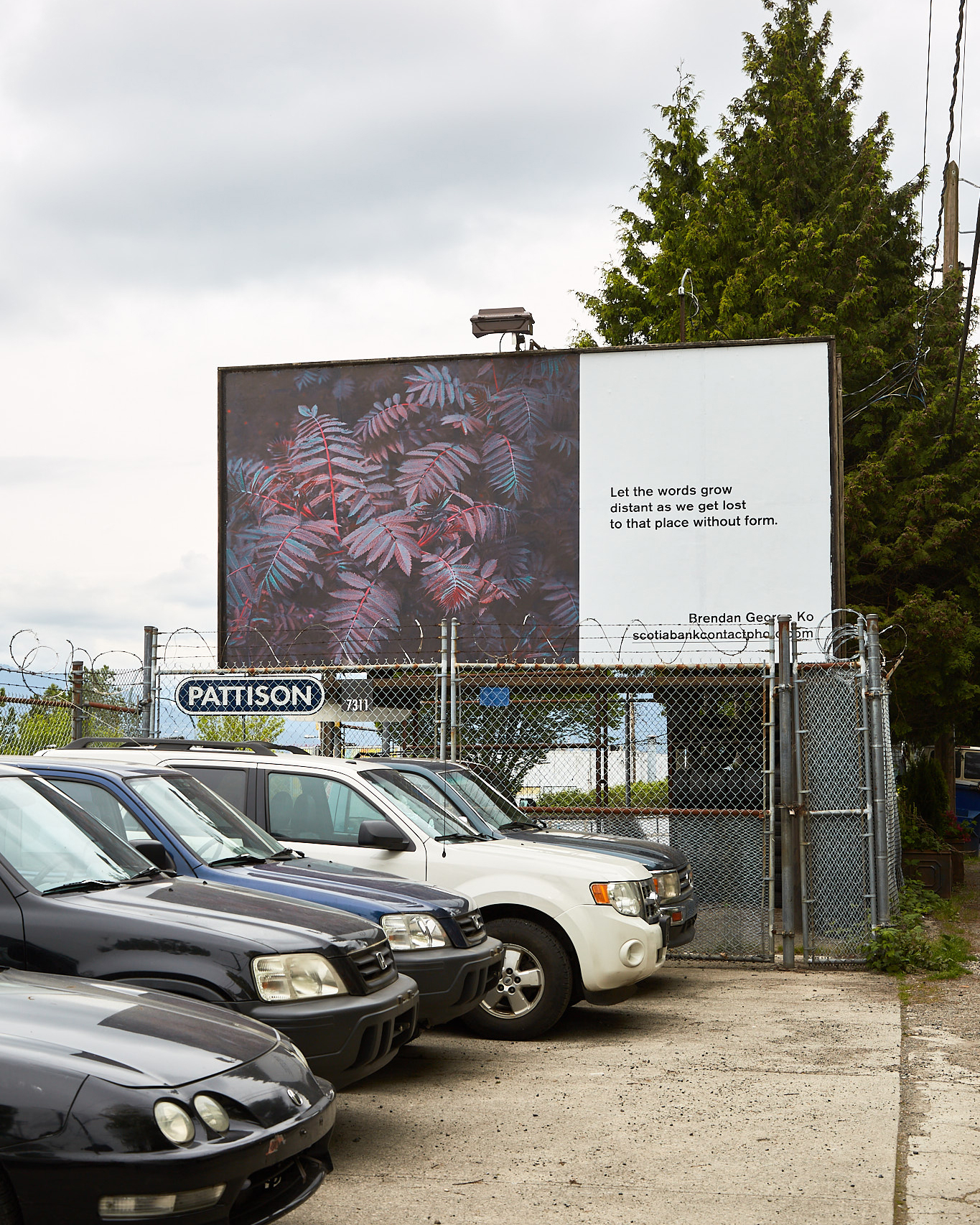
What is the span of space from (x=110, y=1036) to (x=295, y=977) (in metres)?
1.61

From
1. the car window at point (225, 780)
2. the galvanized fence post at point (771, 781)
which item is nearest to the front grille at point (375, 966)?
the car window at point (225, 780)

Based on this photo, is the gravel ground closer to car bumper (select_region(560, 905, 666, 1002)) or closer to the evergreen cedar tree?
car bumper (select_region(560, 905, 666, 1002))

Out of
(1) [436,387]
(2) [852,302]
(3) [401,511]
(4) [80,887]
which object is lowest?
(4) [80,887]

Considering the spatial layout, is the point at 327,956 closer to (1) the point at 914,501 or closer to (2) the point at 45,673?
(2) the point at 45,673

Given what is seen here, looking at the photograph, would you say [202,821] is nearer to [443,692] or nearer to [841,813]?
[443,692]

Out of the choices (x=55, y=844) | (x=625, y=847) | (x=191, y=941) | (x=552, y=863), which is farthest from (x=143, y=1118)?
(x=625, y=847)

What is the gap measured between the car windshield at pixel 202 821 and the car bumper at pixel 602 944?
6.54 ft

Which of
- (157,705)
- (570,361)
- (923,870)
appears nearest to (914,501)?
(923,870)

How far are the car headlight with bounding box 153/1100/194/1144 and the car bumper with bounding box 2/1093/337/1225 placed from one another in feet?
0.13

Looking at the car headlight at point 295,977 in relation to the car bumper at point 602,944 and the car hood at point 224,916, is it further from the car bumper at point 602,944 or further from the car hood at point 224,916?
the car bumper at point 602,944

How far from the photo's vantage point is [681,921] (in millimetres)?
10117

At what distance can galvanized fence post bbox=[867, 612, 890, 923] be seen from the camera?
11242 mm

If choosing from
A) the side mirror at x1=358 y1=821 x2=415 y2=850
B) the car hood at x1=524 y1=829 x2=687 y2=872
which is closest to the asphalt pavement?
the car hood at x1=524 y1=829 x2=687 y2=872

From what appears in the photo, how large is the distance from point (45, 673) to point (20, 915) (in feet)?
22.0
